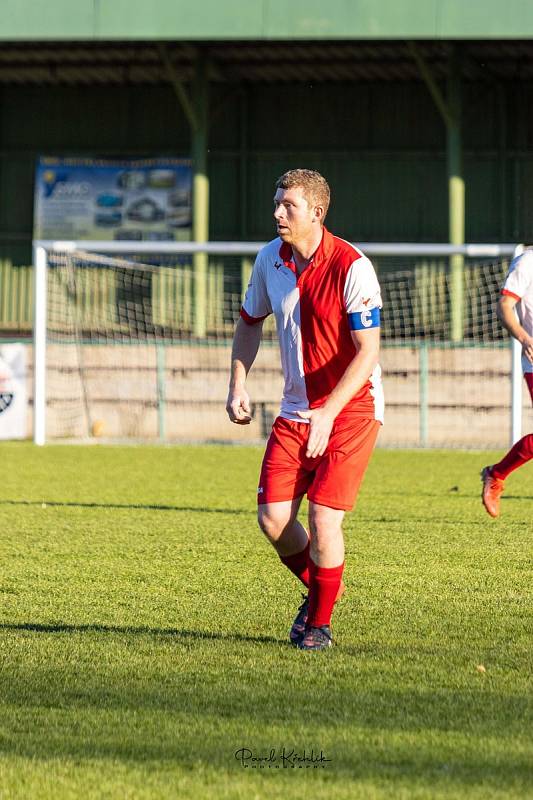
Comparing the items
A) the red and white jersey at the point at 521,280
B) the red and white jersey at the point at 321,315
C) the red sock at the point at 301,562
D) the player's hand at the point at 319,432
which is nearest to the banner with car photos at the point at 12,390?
the red and white jersey at the point at 521,280

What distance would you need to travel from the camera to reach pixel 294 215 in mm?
5398

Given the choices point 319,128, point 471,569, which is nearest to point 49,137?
point 319,128

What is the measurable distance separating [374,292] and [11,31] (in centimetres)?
1790

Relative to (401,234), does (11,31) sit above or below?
above

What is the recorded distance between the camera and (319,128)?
27812 mm

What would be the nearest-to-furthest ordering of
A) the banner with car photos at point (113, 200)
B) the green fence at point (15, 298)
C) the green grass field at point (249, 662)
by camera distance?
the green grass field at point (249, 662) < the banner with car photos at point (113, 200) < the green fence at point (15, 298)

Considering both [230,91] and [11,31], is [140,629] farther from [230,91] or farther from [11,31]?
[230,91]

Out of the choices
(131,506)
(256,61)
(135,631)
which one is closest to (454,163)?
(256,61)

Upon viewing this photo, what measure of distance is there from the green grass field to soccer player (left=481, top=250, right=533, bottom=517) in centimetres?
37

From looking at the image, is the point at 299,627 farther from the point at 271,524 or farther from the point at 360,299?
the point at 360,299

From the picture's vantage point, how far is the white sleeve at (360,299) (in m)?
5.34

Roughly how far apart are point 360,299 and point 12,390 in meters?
14.6

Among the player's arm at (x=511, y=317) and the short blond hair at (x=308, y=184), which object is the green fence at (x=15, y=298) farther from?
the short blond hair at (x=308, y=184)

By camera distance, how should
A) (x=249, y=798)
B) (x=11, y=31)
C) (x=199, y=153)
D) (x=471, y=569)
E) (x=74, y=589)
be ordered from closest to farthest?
(x=249, y=798)
(x=74, y=589)
(x=471, y=569)
(x=11, y=31)
(x=199, y=153)
